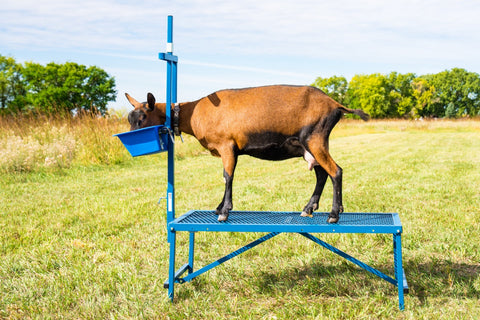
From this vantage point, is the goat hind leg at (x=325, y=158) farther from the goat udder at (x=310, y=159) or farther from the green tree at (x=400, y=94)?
the green tree at (x=400, y=94)

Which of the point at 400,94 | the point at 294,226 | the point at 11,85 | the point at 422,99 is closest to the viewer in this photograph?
the point at 294,226

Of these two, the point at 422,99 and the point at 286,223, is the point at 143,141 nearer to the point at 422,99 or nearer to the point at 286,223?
the point at 286,223

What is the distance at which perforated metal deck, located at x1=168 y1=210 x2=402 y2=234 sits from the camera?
314cm

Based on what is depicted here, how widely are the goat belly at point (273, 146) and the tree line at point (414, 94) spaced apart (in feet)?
181

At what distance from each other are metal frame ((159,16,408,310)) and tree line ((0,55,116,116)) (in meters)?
57.3

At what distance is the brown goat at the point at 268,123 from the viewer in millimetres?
3213

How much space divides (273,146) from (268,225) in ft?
1.89

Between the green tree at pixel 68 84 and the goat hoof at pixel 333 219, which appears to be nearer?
the goat hoof at pixel 333 219

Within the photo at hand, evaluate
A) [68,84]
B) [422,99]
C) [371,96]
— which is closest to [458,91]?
[422,99]

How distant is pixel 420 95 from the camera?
244ft

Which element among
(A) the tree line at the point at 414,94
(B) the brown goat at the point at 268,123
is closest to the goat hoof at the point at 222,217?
(B) the brown goat at the point at 268,123

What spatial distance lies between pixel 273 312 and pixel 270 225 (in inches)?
25.1

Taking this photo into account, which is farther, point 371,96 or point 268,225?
point 371,96

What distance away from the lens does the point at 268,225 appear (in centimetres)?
317
